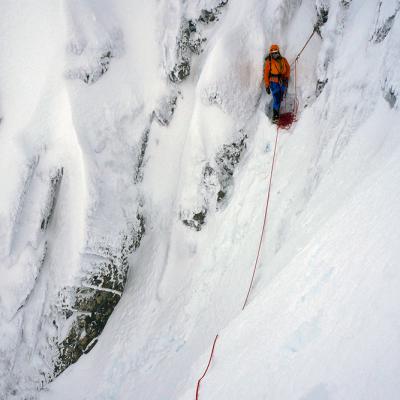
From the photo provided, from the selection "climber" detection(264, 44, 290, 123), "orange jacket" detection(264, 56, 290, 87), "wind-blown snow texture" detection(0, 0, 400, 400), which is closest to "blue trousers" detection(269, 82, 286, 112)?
"climber" detection(264, 44, 290, 123)

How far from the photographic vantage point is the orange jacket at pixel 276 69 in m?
7.77

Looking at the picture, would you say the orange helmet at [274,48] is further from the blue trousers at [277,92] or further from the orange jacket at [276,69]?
the blue trousers at [277,92]

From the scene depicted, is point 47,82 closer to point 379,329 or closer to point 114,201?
point 114,201

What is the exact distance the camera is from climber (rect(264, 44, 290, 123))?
7785mm

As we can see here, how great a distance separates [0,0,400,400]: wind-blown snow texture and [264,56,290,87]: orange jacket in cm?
53

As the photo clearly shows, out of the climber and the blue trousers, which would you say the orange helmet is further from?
the blue trousers

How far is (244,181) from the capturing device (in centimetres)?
837

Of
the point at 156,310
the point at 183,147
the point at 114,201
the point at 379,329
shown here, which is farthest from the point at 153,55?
the point at 379,329

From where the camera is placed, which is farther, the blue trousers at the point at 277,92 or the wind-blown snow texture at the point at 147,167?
the blue trousers at the point at 277,92

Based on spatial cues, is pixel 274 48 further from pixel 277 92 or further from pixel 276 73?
pixel 277 92

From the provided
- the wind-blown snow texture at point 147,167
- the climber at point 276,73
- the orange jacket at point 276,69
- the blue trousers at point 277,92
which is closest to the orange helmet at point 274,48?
the climber at point 276,73

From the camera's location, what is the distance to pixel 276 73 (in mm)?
7766

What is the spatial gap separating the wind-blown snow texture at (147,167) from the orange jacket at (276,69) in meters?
0.53

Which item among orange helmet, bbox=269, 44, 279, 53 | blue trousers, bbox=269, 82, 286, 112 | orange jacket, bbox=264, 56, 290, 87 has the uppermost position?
orange helmet, bbox=269, 44, 279, 53
